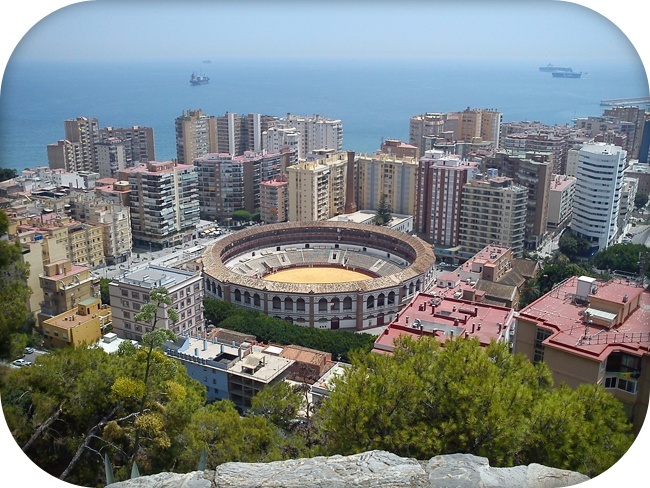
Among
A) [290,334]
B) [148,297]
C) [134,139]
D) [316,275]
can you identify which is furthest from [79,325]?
[134,139]

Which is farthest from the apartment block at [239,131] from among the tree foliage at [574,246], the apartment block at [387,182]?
the tree foliage at [574,246]

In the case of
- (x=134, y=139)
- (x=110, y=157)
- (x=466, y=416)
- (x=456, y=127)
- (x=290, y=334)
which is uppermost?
(x=466, y=416)

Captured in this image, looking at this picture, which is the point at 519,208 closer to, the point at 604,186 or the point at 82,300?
the point at 604,186

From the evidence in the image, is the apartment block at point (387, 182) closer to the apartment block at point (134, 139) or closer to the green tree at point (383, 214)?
the green tree at point (383, 214)

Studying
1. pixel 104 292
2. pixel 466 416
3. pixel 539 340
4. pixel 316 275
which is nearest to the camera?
pixel 466 416

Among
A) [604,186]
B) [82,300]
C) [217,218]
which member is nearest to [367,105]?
[217,218]

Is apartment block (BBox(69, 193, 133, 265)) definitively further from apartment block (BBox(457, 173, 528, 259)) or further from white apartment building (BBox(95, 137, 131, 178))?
apartment block (BBox(457, 173, 528, 259))

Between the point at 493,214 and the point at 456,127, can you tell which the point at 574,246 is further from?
the point at 456,127
